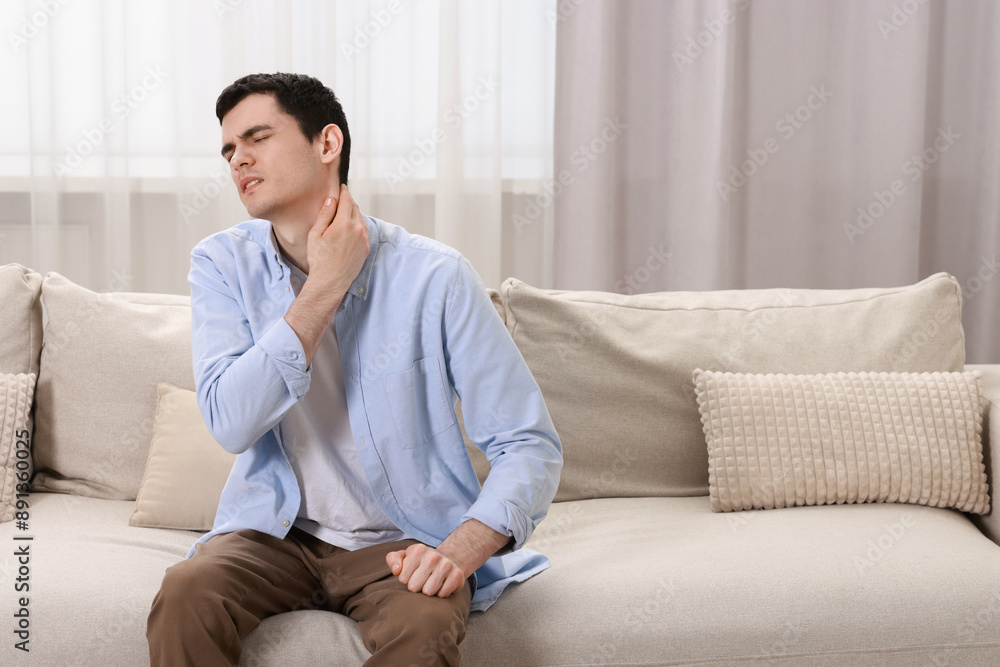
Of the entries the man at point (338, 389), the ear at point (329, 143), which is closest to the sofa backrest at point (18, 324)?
the man at point (338, 389)

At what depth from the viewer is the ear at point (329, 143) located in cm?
131

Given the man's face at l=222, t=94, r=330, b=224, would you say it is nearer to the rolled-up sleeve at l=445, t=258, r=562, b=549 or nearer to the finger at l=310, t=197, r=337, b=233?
the finger at l=310, t=197, r=337, b=233

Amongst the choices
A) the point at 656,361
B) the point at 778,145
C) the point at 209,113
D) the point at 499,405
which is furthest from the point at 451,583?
the point at 778,145

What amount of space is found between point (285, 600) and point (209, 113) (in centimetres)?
171

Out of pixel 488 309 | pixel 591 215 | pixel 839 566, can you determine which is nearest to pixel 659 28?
pixel 591 215

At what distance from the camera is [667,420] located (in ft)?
5.93

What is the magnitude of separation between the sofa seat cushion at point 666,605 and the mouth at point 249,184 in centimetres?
63

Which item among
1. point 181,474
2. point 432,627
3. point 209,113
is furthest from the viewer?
point 209,113

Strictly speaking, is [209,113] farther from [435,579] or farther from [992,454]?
[992,454]

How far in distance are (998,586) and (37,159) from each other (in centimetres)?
258

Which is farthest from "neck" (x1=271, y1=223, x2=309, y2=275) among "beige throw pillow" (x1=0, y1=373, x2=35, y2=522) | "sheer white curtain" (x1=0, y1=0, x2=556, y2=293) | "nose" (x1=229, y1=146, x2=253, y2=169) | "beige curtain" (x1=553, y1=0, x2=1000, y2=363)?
"beige curtain" (x1=553, y1=0, x2=1000, y2=363)

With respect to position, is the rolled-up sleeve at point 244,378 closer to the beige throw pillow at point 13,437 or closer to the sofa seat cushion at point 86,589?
the sofa seat cushion at point 86,589

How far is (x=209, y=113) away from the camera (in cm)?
245

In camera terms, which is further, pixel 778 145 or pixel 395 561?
pixel 778 145
